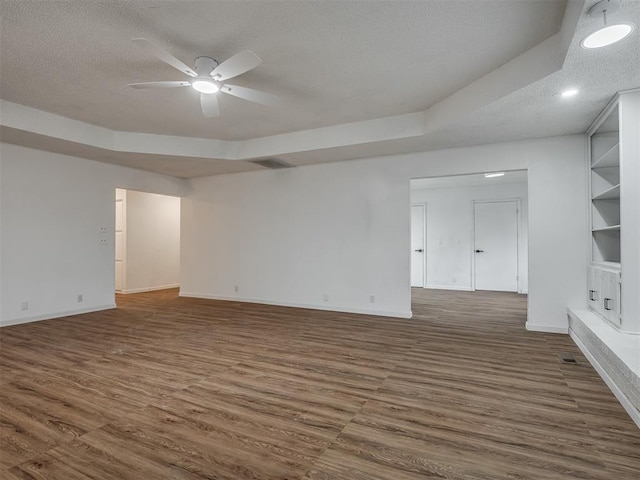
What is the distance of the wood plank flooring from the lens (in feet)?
5.87

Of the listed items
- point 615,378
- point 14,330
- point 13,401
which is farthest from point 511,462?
point 14,330

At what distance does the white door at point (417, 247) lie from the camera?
8.96 metres

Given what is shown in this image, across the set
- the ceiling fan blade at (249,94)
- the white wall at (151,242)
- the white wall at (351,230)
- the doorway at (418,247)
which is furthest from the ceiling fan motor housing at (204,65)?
the doorway at (418,247)

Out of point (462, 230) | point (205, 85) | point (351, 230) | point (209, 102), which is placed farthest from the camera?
point (462, 230)

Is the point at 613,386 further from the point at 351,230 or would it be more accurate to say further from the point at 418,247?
the point at 418,247

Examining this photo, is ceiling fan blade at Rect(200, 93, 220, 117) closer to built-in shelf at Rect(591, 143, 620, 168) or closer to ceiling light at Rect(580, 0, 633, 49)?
ceiling light at Rect(580, 0, 633, 49)

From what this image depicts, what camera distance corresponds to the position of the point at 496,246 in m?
8.18

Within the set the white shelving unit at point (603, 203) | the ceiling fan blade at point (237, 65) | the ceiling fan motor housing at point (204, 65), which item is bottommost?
the white shelving unit at point (603, 203)

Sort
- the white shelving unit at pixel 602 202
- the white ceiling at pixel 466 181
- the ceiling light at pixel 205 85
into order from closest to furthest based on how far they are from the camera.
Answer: the ceiling light at pixel 205 85, the white shelving unit at pixel 602 202, the white ceiling at pixel 466 181

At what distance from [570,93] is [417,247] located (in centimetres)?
603

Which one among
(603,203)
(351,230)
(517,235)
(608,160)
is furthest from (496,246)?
(608,160)

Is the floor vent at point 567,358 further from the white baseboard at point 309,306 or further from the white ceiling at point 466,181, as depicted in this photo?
the white ceiling at point 466,181

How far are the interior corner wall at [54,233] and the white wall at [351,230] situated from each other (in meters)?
1.71

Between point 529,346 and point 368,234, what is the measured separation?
2743 mm
